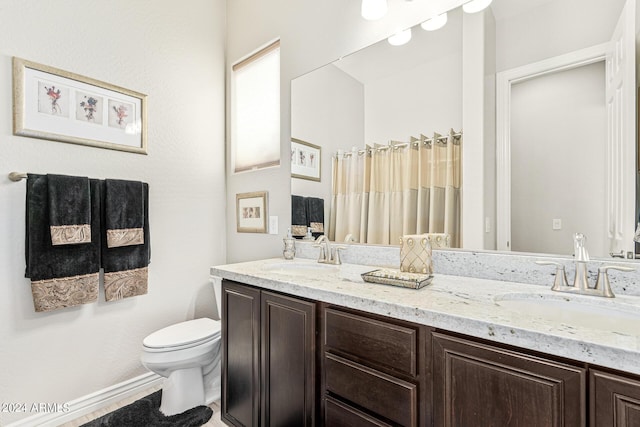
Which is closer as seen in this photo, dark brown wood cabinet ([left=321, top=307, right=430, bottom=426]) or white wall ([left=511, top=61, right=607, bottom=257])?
dark brown wood cabinet ([left=321, top=307, right=430, bottom=426])

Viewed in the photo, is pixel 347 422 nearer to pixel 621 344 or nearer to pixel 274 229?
pixel 621 344

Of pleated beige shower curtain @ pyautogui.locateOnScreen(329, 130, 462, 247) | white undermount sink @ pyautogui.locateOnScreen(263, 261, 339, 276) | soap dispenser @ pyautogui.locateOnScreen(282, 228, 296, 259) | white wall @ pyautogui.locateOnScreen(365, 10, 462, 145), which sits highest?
white wall @ pyautogui.locateOnScreen(365, 10, 462, 145)

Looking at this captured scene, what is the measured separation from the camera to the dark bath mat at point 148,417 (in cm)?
171

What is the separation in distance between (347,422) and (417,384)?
0.34 meters

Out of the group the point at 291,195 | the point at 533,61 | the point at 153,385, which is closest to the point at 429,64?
the point at 533,61

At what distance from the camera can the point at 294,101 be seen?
208 cm

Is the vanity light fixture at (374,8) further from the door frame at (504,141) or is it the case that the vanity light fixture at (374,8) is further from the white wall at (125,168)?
the white wall at (125,168)

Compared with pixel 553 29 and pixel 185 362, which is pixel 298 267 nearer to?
pixel 185 362

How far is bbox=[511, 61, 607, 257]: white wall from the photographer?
3.69ft

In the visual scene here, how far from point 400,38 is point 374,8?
8.9 inches

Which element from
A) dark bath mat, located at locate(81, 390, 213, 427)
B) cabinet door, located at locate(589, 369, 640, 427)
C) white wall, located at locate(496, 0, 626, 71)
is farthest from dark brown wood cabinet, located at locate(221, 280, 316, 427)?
white wall, located at locate(496, 0, 626, 71)

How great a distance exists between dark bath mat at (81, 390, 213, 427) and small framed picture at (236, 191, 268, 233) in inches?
46.4

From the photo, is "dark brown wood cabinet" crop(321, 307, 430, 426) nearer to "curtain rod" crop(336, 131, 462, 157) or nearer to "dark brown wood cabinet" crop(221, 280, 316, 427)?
"dark brown wood cabinet" crop(221, 280, 316, 427)

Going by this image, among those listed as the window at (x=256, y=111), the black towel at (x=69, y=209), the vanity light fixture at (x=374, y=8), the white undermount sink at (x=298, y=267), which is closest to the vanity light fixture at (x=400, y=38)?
the vanity light fixture at (x=374, y=8)
